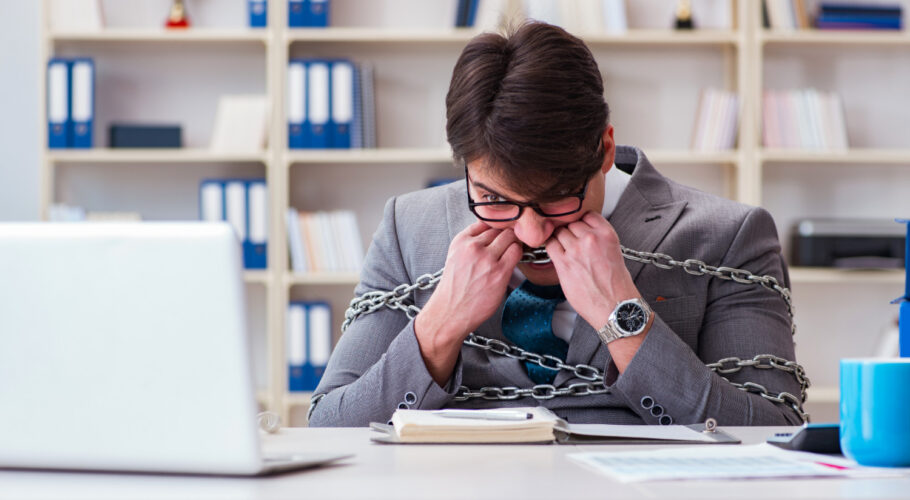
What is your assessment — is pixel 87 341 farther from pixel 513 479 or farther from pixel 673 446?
pixel 673 446

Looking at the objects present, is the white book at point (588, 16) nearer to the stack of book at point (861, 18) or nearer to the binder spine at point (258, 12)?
the stack of book at point (861, 18)

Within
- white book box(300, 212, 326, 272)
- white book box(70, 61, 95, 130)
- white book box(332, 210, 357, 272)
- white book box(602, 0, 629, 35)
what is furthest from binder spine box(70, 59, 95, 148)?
white book box(602, 0, 629, 35)

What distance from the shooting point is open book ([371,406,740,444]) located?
1.06 m

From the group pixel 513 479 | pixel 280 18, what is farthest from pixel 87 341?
pixel 280 18

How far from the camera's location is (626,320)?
1.40 m

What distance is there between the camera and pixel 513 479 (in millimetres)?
850

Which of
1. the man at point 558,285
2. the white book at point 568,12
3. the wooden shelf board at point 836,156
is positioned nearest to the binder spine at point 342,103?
the white book at point 568,12

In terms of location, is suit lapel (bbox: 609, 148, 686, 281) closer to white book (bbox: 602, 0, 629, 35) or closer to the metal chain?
the metal chain

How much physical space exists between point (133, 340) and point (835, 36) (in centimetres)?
326

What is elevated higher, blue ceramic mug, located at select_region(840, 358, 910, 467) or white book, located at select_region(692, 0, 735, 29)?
white book, located at select_region(692, 0, 735, 29)

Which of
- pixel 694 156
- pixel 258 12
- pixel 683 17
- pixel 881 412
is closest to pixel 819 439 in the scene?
pixel 881 412

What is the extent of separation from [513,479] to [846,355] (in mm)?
3290

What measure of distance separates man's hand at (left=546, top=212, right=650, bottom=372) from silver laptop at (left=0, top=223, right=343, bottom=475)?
2.35 feet

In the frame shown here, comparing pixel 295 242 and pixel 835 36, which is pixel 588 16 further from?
pixel 295 242
